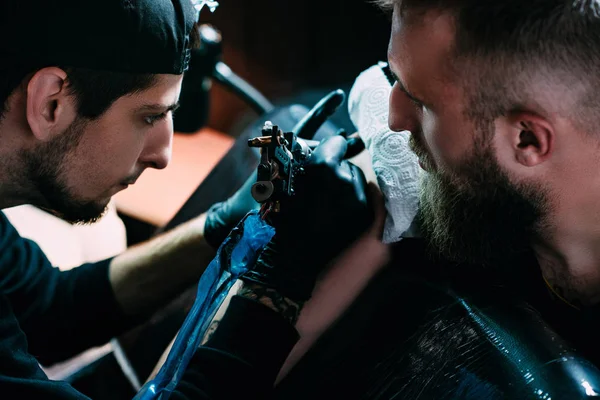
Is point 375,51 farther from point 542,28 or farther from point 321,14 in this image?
point 542,28

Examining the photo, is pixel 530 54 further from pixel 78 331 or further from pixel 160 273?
pixel 78 331

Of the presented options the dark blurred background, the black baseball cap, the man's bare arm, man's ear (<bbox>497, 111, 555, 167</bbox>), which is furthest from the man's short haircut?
the dark blurred background

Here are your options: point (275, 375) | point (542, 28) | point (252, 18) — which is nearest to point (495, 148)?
point (542, 28)

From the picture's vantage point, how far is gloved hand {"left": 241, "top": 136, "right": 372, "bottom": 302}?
99 cm

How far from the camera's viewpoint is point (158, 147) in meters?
1.08

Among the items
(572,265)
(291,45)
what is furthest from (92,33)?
(291,45)

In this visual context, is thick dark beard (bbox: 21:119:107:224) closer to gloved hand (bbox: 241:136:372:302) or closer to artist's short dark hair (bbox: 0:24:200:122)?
artist's short dark hair (bbox: 0:24:200:122)

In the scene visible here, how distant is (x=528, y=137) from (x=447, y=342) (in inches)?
12.0

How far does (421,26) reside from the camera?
847mm

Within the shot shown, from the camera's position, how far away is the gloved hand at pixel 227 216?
3.89ft

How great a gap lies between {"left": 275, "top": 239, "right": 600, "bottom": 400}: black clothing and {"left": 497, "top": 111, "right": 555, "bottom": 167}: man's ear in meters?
0.20

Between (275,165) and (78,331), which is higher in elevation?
(275,165)

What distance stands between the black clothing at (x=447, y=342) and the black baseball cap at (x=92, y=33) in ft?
1.58

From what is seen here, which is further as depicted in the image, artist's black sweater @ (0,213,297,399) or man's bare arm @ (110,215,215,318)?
man's bare arm @ (110,215,215,318)
